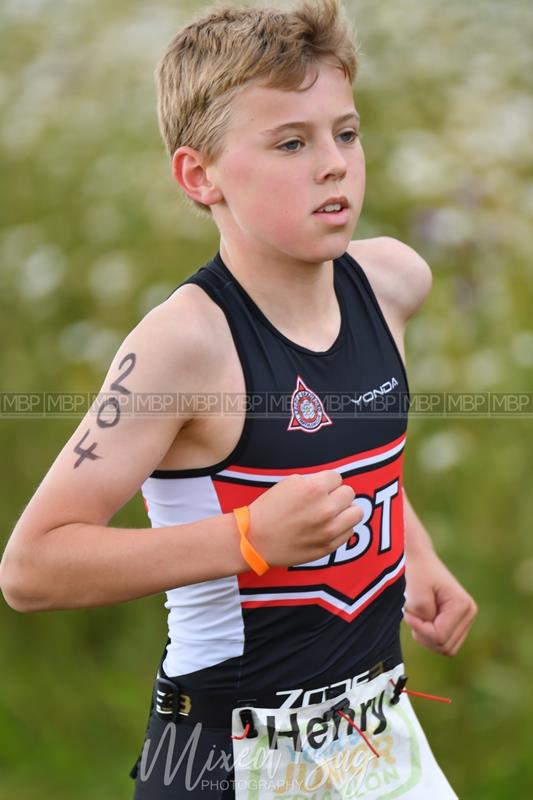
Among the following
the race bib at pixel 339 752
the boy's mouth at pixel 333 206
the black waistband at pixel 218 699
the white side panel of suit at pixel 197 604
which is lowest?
the race bib at pixel 339 752

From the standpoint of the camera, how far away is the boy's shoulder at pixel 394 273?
Answer: 2.30 meters

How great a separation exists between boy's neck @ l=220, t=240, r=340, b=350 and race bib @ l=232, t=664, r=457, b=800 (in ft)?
2.26

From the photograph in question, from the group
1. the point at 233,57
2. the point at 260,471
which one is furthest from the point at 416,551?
the point at 233,57

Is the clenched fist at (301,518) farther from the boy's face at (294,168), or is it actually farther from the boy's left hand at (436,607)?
the boy's left hand at (436,607)

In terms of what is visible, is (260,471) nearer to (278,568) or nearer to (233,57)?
(278,568)

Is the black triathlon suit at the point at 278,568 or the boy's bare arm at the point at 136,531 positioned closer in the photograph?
the boy's bare arm at the point at 136,531

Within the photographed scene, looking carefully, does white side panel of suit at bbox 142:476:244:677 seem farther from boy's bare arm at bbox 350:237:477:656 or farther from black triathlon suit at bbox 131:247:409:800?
boy's bare arm at bbox 350:237:477:656

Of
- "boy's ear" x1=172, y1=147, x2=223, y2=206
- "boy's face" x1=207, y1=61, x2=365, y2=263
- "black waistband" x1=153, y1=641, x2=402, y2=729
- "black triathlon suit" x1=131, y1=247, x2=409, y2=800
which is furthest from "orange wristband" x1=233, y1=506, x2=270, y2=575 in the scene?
"boy's ear" x1=172, y1=147, x2=223, y2=206

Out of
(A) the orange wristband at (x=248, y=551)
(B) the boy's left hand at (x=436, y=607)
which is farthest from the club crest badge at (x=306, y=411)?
(B) the boy's left hand at (x=436, y=607)

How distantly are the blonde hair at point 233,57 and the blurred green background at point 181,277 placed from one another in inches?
80.9

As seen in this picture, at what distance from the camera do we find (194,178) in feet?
6.79

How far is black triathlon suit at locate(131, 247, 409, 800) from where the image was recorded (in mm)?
1937

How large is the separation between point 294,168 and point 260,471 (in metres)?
0.53

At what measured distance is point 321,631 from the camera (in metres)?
2.05
